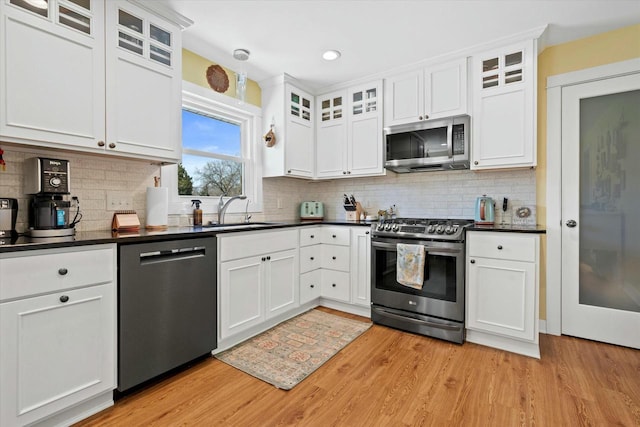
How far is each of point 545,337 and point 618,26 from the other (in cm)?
257

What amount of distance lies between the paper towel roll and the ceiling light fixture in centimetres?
139

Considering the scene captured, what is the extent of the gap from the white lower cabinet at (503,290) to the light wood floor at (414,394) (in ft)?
0.46

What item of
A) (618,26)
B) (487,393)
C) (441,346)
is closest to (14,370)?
(487,393)

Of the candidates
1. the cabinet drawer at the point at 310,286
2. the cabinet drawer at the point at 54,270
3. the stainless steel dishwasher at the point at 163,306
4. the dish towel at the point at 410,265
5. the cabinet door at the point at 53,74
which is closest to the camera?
the cabinet drawer at the point at 54,270

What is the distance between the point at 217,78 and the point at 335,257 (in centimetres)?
213

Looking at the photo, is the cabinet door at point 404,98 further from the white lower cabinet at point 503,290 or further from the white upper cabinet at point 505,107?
the white lower cabinet at point 503,290

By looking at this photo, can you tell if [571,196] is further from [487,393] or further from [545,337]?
[487,393]

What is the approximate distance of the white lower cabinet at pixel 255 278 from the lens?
7.70 ft

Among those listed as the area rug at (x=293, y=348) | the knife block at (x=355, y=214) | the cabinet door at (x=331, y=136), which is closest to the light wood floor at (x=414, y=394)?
the area rug at (x=293, y=348)

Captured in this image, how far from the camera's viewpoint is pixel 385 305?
2918 millimetres

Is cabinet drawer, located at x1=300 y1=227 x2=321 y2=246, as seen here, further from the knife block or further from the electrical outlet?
the electrical outlet

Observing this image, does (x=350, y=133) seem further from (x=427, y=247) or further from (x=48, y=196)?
(x=48, y=196)

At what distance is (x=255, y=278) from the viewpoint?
2596 mm

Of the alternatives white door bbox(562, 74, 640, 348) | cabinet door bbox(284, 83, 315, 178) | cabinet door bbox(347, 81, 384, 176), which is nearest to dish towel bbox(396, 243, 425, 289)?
cabinet door bbox(347, 81, 384, 176)
